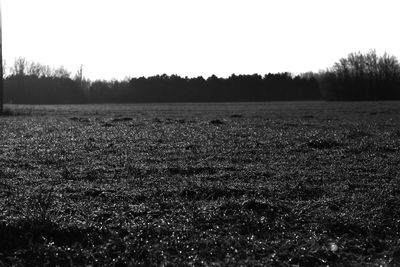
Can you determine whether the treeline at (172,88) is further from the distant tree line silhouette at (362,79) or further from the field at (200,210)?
the field at (200,210)

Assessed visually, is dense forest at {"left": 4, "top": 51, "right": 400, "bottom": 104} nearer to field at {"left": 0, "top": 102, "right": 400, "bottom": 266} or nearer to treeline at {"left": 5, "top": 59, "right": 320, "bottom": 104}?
treeline at {"left": 5, "top": 59, "right": 320, "bottom": 104}

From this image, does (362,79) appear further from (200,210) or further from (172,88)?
(200,210)

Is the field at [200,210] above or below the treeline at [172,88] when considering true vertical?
below

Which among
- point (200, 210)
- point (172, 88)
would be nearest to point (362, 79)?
point (172, 88)

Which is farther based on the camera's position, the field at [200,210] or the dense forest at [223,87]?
the dense forest at [223,87]

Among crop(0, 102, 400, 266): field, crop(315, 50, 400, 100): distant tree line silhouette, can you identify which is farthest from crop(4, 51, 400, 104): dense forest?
crop(0, 102, 400, 266): field

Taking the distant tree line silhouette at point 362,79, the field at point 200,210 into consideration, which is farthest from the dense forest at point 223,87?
the field at point 200,210

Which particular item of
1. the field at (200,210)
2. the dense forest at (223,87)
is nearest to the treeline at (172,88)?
the dense forest at (223,87)

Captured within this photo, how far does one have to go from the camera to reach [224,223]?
4469 millimetres

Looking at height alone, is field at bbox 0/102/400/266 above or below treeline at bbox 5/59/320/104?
below

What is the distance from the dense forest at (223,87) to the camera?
10150 cm

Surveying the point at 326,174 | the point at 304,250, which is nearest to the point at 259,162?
Answer: the point at 326,174

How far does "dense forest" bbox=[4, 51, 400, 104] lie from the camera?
333 ft

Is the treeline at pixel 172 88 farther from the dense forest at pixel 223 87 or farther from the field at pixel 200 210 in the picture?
the field at pixel 200 210
